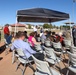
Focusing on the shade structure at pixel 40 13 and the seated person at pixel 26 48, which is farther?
the shade structure at pixel 40 13

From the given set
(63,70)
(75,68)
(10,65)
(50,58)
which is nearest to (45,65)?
(75,68)

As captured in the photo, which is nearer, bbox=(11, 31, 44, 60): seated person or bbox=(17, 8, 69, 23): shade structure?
bbox=(11, 31, 44, 60): seated person

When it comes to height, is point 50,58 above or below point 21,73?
above

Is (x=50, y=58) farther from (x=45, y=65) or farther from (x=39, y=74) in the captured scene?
(x=45, y=65)

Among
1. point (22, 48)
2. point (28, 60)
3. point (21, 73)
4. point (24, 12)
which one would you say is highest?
point (24, 12)

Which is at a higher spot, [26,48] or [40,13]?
[40,13]

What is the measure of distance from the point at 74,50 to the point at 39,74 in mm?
2068

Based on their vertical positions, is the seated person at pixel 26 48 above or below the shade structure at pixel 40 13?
below

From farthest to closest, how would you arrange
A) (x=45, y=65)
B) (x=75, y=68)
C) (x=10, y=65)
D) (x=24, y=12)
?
(x=24, y=12) → (x=10, y=65) → (x=75, y=68) → (x=45, y=65)

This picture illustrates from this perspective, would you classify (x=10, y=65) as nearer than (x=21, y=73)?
No

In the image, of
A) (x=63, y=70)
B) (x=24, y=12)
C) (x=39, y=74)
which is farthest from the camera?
(x=24, y=12)

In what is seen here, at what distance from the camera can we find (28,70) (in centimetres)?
621

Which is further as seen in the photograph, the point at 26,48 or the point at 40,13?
the point at 40,13

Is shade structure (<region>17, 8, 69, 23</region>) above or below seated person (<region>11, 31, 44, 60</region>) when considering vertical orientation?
above
